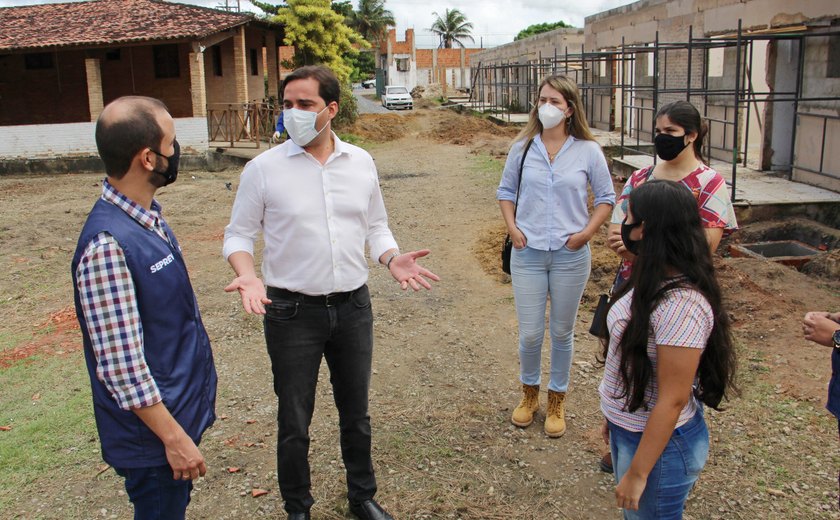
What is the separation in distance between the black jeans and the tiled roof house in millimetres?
16163

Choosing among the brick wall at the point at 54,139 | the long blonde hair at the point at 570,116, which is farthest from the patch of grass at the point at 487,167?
the long blonde hair at the point at 570,116

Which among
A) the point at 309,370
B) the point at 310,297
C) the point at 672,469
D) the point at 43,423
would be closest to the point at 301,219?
the point at 310,297

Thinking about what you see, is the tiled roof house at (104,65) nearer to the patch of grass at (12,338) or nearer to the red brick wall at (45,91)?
→ the red brick wall at (45,91)

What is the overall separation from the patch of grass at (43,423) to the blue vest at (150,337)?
1.86 meters

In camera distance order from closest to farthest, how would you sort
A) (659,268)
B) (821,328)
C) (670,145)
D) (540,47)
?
(659,268), (821,328), (670,145), (540,47)

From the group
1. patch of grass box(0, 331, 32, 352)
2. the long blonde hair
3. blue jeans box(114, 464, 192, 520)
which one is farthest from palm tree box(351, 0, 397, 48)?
blue jeans box(114, 464, 192, 520)

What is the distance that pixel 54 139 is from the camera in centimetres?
1823

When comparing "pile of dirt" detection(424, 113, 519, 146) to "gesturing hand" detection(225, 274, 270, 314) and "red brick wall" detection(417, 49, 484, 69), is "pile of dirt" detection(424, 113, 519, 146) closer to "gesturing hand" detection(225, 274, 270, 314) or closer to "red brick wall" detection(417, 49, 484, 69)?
"gesturing hand" detection(225, 274, 270, 314)

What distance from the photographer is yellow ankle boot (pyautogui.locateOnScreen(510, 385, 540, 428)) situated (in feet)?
13.2

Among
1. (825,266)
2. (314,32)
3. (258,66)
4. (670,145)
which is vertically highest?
(314,32)

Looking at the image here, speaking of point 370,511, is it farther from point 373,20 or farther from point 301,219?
point 373,20

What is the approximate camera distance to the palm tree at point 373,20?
218ft

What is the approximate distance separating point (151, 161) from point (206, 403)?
79 centimetres

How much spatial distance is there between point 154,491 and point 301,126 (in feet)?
4.75
